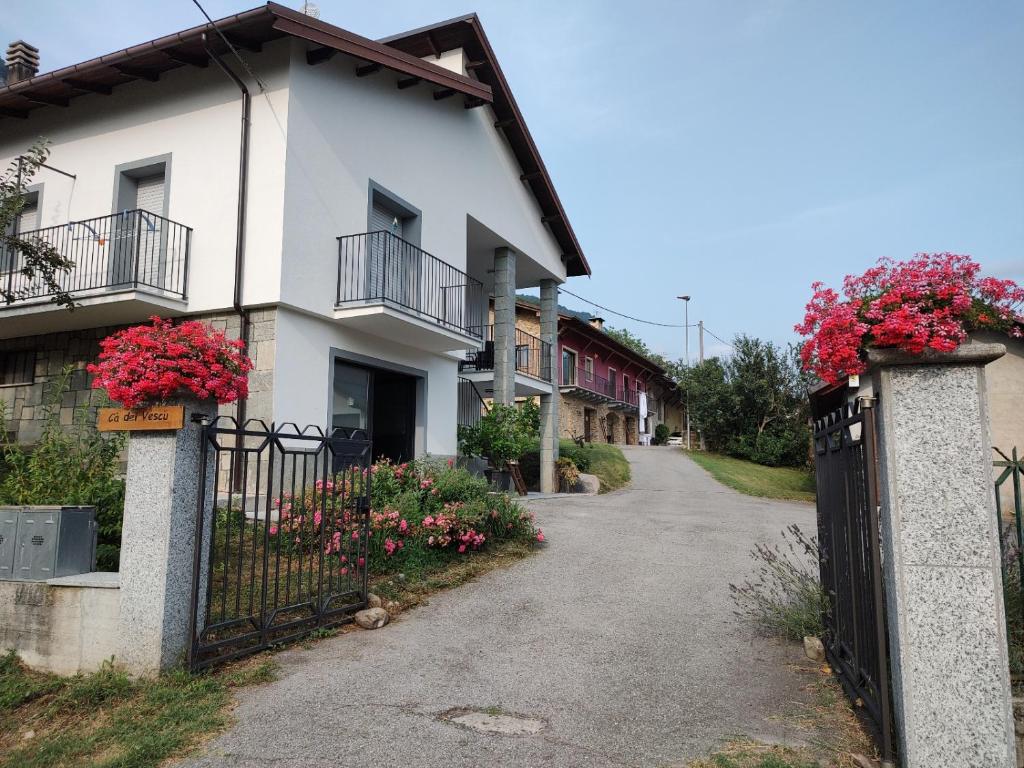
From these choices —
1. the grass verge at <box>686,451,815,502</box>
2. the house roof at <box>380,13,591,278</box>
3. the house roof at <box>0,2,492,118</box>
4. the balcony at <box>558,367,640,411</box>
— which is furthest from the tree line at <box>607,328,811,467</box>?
the house roof at <box>0,2,492,118</box>

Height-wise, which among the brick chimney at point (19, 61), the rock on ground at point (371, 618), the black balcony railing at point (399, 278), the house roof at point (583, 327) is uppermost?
the brick chimney at point (19, 61)

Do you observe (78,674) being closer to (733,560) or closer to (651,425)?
(733,560)

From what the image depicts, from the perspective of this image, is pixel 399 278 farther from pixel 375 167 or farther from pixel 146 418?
pixel 146 418

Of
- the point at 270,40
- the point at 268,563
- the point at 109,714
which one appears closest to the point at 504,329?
the point at 270,40

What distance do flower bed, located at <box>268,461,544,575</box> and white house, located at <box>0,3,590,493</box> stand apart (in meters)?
2.31

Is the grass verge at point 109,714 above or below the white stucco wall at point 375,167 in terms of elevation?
below

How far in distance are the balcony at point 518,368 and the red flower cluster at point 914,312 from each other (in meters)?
12.8

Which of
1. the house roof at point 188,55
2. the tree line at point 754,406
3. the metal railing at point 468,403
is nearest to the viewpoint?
the house roof at point 188,55

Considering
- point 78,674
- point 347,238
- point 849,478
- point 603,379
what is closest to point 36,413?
A: point 347,238

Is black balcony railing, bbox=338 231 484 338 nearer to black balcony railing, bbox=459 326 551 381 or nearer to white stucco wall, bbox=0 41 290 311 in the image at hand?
white stucco wall, bbox=0 41 290 311

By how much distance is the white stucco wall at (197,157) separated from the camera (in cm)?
1021

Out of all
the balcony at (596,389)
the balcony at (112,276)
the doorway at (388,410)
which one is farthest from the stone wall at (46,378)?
the balcony at (596,389)

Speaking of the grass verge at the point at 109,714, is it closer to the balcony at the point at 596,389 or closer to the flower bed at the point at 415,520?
the flower bed at the point at 415,520

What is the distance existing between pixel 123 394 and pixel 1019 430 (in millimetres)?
15795
